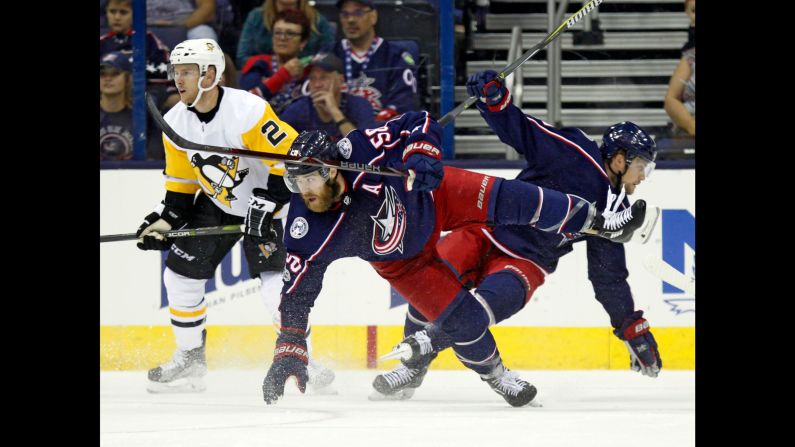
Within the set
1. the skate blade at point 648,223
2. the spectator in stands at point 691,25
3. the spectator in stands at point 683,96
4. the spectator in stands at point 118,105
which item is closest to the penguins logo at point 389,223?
the skate blade at point 648,223

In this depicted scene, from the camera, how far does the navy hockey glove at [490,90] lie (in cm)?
420

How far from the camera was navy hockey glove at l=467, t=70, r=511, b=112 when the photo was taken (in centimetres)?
420

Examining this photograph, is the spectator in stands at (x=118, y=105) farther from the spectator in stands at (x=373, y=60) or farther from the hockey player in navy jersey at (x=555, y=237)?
the hockey player in navy jersey at (x=555, y=237)

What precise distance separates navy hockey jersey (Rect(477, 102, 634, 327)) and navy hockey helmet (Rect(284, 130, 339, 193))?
0.77 m

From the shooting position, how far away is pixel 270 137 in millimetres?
4395

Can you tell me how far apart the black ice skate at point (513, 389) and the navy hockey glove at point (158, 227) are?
1.33 metres

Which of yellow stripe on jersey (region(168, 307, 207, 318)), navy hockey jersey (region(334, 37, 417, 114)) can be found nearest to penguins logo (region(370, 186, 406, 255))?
yellow stripe on jersey (region(168, 307, 207, 318))

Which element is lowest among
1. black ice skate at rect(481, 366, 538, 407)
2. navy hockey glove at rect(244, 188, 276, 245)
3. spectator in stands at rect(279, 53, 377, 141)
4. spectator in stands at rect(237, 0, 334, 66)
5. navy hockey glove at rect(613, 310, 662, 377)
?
black ice skate at rect(481, 366, 538, 407)

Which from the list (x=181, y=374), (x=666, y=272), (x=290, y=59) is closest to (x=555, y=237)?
(x=666, y=272)

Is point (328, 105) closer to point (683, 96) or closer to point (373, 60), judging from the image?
point (373, 60)

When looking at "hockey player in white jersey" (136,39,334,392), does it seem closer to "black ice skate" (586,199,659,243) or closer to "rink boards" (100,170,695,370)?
"rink boards" (100,170,695,370)

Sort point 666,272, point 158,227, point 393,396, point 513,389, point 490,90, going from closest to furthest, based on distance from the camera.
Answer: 1. point 513,389
2. point 490,90
3. point 393,396
4. point 158,227
5. point 666,272

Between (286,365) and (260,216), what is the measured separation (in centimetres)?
78

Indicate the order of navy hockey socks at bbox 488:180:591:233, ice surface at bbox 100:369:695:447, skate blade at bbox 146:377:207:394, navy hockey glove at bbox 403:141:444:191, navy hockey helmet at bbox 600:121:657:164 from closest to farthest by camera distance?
ice surface at bbox 100:369:695:447, navy hockey glove at bbox 403:141:444:191, navy hockey socks at bbox 488:180:591:233, navy hockey helmet at bbox 600:121:657:164, skate blade at bbox 146:377:207:394
